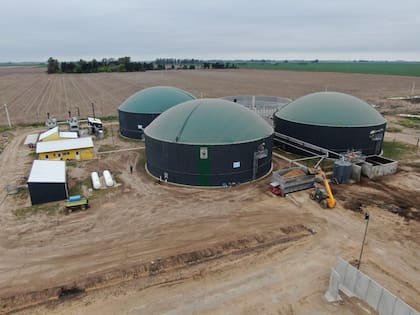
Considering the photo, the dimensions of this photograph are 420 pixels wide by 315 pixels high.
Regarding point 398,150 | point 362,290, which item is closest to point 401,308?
point 362,290

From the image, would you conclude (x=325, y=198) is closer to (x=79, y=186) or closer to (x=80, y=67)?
(x=79, y=186)

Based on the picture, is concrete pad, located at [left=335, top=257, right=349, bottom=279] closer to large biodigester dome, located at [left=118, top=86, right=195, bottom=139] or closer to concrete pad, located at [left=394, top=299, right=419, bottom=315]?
concrete pad, located at [left=394, top=299, right=419, bottom=315]

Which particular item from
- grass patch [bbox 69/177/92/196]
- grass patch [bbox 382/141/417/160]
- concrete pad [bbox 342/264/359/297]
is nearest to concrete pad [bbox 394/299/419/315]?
concrete pad [bbox 342/264/359/297]

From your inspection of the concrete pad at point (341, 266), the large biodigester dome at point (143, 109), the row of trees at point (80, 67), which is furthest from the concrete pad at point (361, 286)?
the row of trees at point (80, 67)

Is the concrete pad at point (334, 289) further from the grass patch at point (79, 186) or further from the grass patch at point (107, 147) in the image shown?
the grass patch at point (107, 147)

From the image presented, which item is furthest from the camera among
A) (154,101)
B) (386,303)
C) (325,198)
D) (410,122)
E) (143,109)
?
(410,122)
